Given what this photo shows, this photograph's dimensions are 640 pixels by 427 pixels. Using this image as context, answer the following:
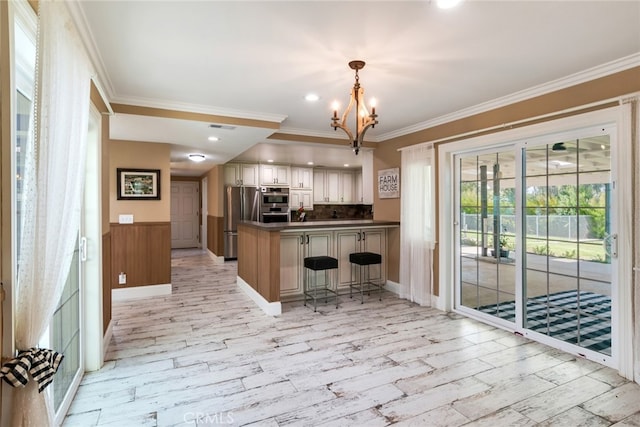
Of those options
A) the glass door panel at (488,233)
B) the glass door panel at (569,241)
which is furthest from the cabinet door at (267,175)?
the glass door panel at (569,241)

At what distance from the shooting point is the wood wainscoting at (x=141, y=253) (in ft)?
15.3

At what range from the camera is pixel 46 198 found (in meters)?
1.31

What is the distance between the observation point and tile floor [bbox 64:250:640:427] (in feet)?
6.84

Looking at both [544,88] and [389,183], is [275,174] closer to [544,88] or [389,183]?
[389,183]

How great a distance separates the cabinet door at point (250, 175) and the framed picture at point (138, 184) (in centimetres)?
294

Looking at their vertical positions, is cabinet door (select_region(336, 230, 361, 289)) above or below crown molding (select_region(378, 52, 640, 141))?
below

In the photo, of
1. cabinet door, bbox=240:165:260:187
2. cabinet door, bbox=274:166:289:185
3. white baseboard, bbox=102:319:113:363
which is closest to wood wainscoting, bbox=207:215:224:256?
cabinet door, bbox=240:165:260:187

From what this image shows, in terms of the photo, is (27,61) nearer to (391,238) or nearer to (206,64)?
→ (206,64)

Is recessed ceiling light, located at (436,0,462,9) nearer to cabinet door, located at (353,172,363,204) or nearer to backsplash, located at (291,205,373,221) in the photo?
backsplash, located at (291,205,373,221)

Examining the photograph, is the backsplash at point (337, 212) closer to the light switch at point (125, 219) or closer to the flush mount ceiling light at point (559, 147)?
the light switch at point (125, 219)

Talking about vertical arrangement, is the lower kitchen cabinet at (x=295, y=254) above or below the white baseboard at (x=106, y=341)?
above

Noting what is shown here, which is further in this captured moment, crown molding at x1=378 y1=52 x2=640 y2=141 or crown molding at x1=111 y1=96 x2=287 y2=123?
crown molding at x1=111 y1=96 x2=287 y2=123

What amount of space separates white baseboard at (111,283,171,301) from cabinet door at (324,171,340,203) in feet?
15.8

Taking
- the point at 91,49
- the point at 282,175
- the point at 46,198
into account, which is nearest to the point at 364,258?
the point at 91,49
